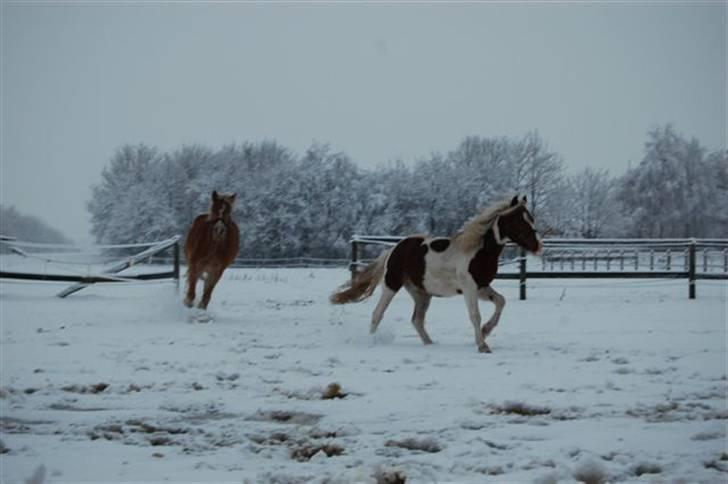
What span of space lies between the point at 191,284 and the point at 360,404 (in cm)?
655

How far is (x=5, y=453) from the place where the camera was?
10.1 feet

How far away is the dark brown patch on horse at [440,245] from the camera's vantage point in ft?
24.1

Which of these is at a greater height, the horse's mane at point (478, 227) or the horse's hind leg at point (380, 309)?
the horse's mane at point (478, 227)

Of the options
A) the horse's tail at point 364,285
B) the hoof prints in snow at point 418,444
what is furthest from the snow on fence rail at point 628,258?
the hoof prints in snow at point 418,444

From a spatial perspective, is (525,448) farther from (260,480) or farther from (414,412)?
(260,480)

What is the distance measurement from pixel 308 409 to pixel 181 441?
34.4 inches

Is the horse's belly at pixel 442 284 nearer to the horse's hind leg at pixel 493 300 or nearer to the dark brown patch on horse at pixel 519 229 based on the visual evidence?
the horse's hind leg at pixel 493 300

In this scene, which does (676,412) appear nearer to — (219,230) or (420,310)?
(420,310)

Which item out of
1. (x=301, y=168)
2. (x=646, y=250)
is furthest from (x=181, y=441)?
(x=301, y=168)

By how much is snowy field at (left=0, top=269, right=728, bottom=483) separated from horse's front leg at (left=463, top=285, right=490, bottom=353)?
18cm

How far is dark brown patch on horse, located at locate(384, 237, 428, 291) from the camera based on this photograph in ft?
24.3

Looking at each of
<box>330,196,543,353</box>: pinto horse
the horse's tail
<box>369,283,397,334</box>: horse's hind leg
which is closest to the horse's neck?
<box>330,196,543,353</box>: pinto horse

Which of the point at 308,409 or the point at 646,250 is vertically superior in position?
the point at 646,250

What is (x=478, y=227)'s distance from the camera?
23.4 feet
